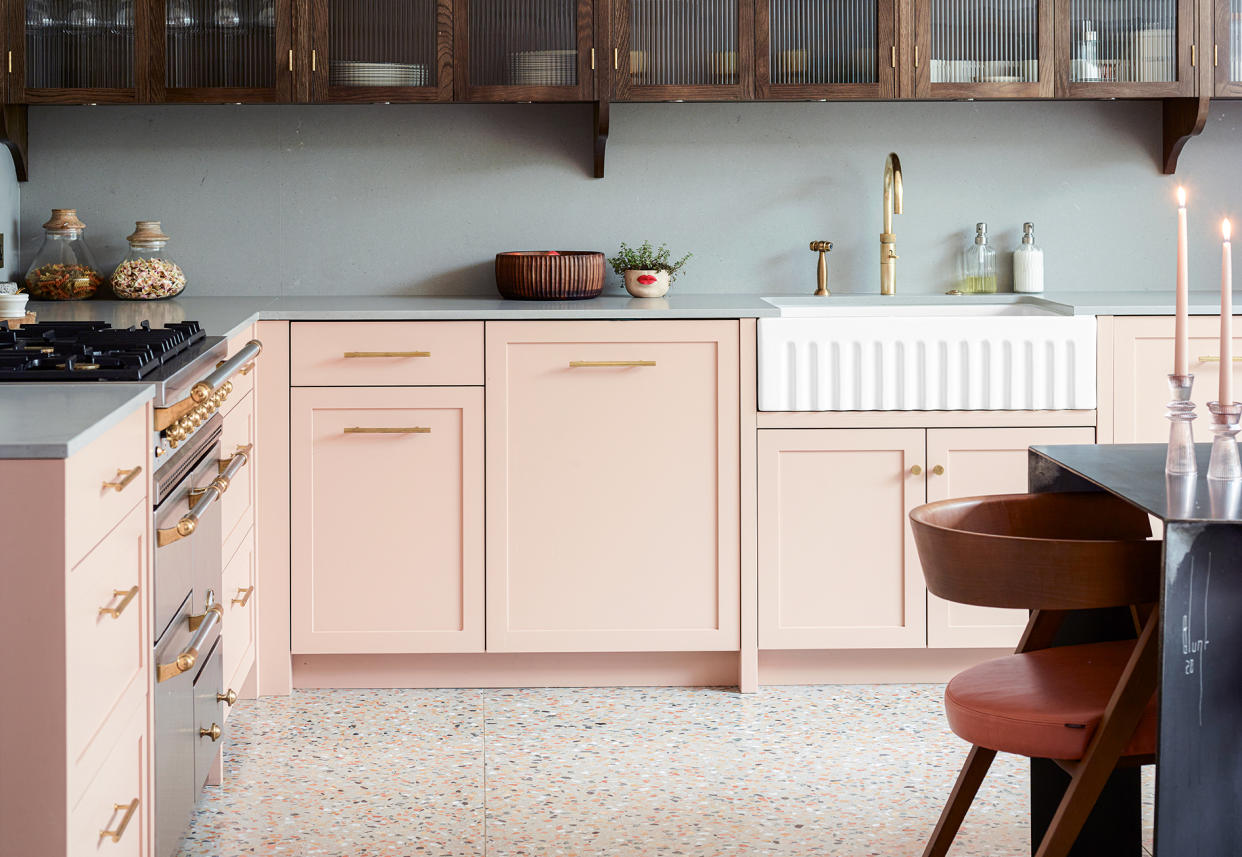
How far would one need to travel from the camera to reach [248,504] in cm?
299

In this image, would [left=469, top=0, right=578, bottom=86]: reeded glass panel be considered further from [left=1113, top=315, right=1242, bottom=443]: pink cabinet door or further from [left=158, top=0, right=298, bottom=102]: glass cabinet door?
[left=1113, top=315, right=1242, bottom=443]: pink cabinet door

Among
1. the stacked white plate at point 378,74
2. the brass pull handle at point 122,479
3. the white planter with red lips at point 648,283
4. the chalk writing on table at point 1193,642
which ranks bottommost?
the chalk writing on table at point 1193,642

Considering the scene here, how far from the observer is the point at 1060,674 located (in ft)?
6.01

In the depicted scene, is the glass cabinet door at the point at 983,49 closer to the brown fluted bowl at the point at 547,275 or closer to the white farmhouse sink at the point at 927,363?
the white farmhouse sink at the point at 927,363

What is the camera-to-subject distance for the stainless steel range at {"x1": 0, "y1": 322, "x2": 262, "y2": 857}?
2.02 metres

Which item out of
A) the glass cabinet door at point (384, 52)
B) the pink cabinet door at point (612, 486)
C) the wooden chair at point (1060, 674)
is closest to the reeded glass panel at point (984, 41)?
the pink cabinet door at point (612, 486)

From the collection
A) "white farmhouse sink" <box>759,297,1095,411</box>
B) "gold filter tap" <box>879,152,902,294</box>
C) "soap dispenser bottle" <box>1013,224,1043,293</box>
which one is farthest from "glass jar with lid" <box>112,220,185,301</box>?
"soap dispenser bottle" <box>1013,224,1043,293</box>

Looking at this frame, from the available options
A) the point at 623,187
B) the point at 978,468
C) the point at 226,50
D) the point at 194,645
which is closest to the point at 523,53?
the point at 623,187

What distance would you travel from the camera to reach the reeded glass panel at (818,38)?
133 inches

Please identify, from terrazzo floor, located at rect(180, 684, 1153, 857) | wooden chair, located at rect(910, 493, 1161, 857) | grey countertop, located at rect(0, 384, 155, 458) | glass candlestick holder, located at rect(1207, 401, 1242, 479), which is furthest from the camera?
terrazzo floor, located at rect(180, 684, 1153, 857)

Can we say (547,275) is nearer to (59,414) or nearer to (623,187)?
(623,187)

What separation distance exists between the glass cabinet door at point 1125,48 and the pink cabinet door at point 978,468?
0.90 m

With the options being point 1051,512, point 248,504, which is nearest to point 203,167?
point 248,504

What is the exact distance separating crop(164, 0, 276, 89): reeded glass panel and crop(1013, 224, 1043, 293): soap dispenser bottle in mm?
1991
